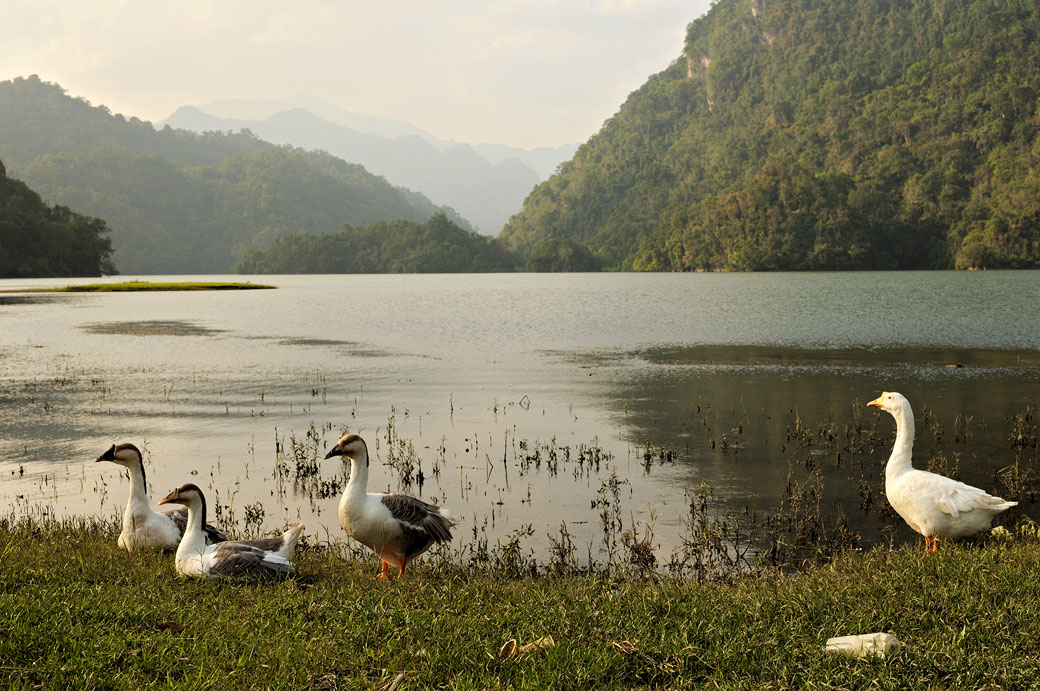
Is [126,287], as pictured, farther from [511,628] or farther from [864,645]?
[864,645]

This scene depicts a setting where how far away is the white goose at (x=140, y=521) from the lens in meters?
10.1

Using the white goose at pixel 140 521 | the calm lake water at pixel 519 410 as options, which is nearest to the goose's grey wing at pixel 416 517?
the calm lake water at pixel 519 410

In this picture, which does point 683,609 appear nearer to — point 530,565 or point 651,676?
point 651,676

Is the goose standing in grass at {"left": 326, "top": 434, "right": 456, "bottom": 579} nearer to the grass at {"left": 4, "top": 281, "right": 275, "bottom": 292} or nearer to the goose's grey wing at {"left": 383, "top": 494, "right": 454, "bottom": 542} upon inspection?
the goose's grey wing at {"left": 383, "top": 494, "right": 454, "bottom": 542}

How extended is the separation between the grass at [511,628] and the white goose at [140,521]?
123cm

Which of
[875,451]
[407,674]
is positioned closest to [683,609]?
[407,674]

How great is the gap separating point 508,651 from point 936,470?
36.8 feet

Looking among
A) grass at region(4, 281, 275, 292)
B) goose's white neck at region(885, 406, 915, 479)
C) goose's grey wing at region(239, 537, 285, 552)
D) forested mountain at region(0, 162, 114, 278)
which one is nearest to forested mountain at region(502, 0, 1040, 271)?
grass at region(4, 281, 275, 292)

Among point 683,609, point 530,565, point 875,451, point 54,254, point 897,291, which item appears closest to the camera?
point 683,609

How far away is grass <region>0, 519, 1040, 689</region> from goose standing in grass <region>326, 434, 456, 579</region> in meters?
0.78

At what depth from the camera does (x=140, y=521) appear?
10.2 meters

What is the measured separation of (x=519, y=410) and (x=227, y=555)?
45.6ft

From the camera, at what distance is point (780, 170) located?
166000 millimetres

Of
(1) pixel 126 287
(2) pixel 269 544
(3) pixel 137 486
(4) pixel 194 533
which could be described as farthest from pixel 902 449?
(1) pixel 126 287
